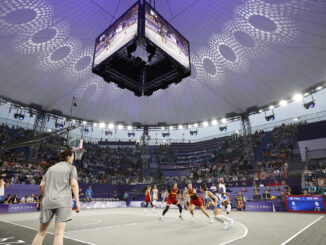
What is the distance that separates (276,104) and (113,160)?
30810 millimetres

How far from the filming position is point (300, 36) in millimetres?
16859

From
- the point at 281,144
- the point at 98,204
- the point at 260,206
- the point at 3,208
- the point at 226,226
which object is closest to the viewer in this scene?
the point at 226,226

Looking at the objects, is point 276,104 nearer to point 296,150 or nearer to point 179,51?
point 296,150

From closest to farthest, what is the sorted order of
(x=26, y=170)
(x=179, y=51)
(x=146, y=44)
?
(x=146, y=44) → (x=179, y=51) → (x=26, y=170)

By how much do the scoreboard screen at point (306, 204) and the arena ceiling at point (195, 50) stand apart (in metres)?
13.0

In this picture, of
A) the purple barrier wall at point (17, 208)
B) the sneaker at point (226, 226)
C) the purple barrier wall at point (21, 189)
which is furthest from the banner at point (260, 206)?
the purple barrier wall at point (21, 189)

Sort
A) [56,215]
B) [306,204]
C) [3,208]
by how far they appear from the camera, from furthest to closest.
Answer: [3,208] → [306,204] → [56,215]

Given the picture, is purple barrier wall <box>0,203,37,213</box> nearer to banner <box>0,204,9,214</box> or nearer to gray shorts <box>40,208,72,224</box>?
banner <box>0,204,9,214</box>

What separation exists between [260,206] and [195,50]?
15.6m

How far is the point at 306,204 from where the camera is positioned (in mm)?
13773

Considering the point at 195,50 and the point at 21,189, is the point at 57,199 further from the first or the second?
the point at 21,189

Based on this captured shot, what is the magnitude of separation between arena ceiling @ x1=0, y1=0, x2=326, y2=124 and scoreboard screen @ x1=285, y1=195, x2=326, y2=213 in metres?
13.0

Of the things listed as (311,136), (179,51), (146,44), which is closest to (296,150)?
(311,136)

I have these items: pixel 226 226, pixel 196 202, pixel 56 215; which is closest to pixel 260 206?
pixel 196 202
